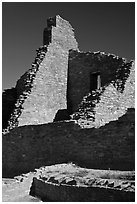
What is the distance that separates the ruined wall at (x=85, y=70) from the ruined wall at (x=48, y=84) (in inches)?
15.0

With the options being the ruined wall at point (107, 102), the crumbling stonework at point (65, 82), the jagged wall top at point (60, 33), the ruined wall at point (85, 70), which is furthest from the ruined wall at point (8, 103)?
the ruined wall at point (107, 102)

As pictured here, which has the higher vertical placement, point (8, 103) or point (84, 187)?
point (8, 103)

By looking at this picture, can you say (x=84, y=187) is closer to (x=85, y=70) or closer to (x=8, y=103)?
(x=85, y=70)

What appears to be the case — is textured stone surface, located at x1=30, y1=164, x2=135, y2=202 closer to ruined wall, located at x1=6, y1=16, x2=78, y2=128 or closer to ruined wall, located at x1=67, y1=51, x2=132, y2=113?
ruined wall, located at x1=6, y1=16, x2=78, y2=128

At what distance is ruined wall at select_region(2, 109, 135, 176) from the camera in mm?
9461

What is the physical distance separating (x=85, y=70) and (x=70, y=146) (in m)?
7.20

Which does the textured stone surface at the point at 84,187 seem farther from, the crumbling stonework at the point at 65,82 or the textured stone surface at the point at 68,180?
the crumbling stonework at the point at 65,82

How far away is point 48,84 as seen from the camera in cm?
1638

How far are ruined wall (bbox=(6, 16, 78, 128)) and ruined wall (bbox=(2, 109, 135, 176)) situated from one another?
1.70 meters

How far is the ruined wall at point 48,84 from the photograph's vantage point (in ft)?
49.5

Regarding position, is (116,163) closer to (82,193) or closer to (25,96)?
(82,193)

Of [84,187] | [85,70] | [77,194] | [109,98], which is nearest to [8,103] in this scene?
[85,70]

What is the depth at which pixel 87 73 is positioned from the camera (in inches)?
674

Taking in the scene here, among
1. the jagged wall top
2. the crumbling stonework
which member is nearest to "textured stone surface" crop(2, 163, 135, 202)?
the crumbling stonework
